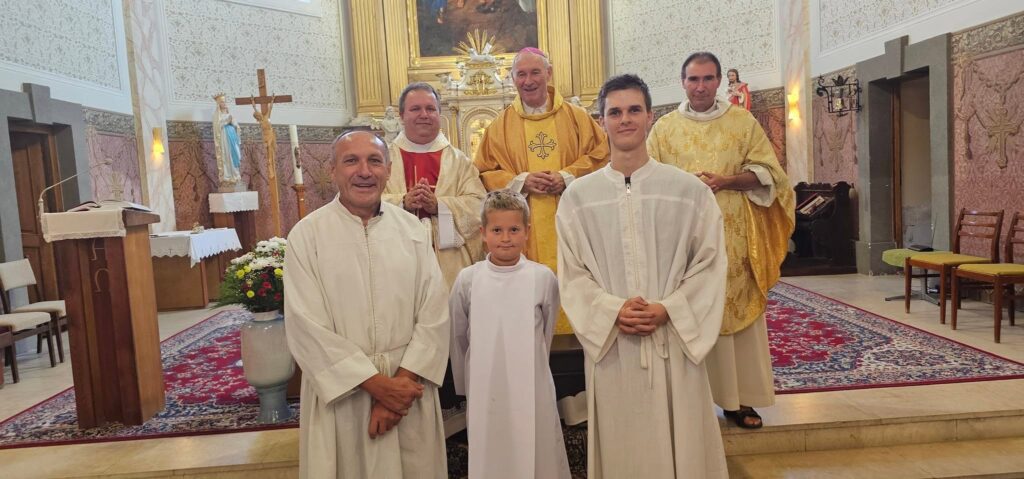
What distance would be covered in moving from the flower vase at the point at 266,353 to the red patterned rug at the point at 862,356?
9.73ft

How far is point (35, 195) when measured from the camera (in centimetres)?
783

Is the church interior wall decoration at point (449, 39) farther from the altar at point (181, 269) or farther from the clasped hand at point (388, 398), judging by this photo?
the clasped hand at point (388, 398)

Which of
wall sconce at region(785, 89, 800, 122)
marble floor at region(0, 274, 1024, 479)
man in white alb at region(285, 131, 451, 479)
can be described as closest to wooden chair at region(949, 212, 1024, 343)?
marble floor at region(0, 274, 1024, 479)

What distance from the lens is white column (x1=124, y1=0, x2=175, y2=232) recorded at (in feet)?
31.4

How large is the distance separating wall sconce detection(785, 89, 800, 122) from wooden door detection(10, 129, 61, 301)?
10.1 m

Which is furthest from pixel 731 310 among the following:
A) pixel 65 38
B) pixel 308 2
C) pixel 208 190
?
pixel 308 2

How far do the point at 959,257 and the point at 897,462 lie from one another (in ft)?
10.8

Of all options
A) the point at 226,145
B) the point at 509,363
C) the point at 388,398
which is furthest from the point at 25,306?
the point at 509,363

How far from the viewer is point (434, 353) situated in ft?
8.23

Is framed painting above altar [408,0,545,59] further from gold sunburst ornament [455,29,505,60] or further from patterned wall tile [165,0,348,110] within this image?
patterned wall tile [165,0,348,110]

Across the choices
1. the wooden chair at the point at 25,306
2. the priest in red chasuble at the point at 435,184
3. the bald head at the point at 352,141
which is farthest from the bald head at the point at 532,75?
the wooden chair at the point at 25,306

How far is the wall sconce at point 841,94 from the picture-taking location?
9070 millimetres

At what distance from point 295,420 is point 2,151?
493 centimetres

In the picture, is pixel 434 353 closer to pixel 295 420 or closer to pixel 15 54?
pixel 295 420
